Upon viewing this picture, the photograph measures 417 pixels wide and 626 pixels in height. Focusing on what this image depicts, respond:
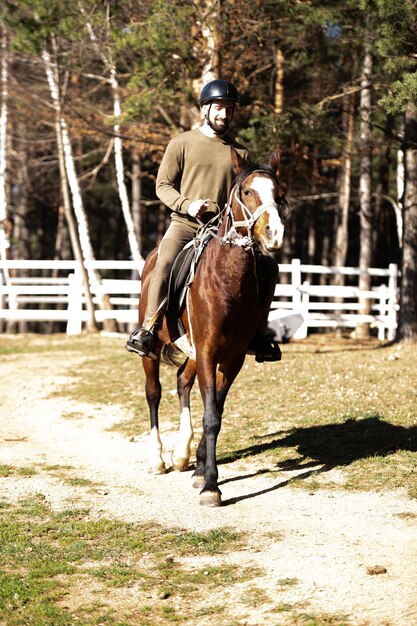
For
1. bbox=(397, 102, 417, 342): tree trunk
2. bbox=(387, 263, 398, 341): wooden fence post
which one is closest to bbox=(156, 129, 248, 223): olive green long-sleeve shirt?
bbox=(397, 102, 417, 342): tree trunk

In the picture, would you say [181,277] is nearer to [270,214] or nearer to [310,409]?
[270,214]

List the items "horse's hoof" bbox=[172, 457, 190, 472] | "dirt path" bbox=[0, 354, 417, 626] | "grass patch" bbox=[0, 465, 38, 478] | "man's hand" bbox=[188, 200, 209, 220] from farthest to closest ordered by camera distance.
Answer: "grass patch" bbox=[0, 465, 38, 478]
"horse's hoof" bbox=[172, 457, 190, 472]
"man's hand" bbox=[188, 200, 209, 220]
"dirt path" bbox=[0, 354, 417, 626]

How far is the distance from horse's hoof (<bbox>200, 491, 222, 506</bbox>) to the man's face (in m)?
3.21

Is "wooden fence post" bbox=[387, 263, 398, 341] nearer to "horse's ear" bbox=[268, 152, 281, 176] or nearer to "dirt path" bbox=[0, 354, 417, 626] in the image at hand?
"dirt path" bbox=[0, 354, 417, 626]

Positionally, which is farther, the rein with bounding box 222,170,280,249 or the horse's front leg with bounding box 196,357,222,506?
the horse's front leg with bounding box 196,357,222,506

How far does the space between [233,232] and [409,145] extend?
398 inches

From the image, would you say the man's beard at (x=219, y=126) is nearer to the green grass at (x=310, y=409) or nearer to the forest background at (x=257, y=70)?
the green grass at (x=310, y=409)

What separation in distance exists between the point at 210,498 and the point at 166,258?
2.34 m

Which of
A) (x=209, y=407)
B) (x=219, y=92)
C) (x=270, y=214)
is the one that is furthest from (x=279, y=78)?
(x=270, y=214)

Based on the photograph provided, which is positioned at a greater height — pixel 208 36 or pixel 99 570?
pixel 208 36

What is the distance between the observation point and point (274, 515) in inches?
280

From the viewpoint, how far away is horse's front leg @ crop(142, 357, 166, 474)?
8852mm

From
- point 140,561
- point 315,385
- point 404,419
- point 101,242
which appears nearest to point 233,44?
point 315,385

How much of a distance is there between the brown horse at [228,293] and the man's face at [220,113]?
891 millimetres
